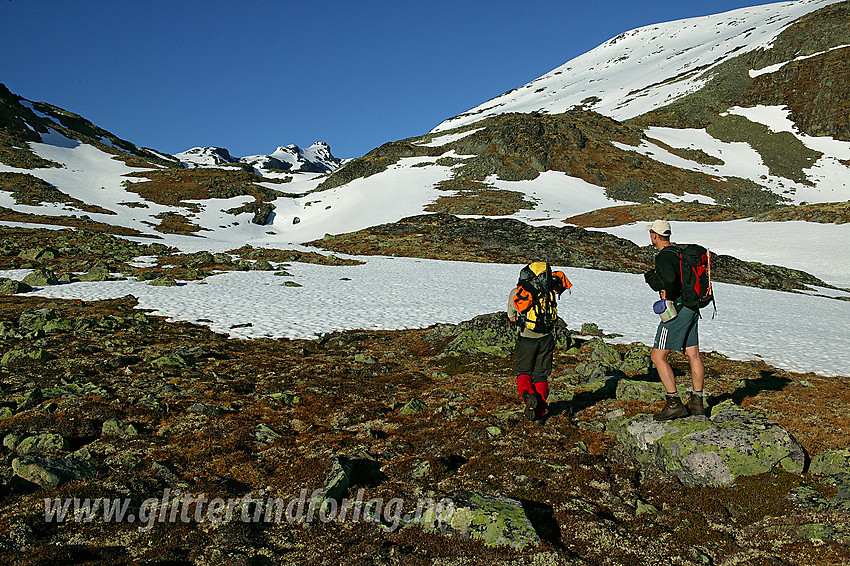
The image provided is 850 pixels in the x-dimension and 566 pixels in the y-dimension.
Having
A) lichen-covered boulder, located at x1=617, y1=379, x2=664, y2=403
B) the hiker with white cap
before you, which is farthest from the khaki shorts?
lichen-covered boulder, located at x1=617, y1=379, x2=664, y2=403

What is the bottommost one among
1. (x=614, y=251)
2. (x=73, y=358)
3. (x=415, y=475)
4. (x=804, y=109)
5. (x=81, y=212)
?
(x=415, y=475)

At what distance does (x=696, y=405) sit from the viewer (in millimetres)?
7699

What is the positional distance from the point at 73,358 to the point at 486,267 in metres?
31.3

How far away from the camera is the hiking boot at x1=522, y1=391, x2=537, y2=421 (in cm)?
909

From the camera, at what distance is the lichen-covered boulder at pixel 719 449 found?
646 cm

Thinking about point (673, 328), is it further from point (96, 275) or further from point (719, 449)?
point (96, 275)

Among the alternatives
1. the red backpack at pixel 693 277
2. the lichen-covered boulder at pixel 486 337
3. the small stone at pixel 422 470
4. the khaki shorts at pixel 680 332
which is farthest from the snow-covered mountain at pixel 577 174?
the small stone at pixel 422 470

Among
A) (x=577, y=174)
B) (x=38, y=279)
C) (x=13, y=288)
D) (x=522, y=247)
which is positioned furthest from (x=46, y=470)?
(x=577, y=174)

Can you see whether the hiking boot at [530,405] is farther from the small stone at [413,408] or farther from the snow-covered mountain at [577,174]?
the snow-covered mountain at [577,174]

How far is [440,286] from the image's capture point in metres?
29.9

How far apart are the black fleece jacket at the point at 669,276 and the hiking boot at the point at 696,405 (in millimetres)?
1702

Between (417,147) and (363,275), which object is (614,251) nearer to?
(363,275)

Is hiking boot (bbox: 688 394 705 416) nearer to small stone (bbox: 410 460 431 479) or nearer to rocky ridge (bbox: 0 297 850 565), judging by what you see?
rocky ridge (bbox: 0 297 850 565)

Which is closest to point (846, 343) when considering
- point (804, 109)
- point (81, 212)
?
point (81, 212)
